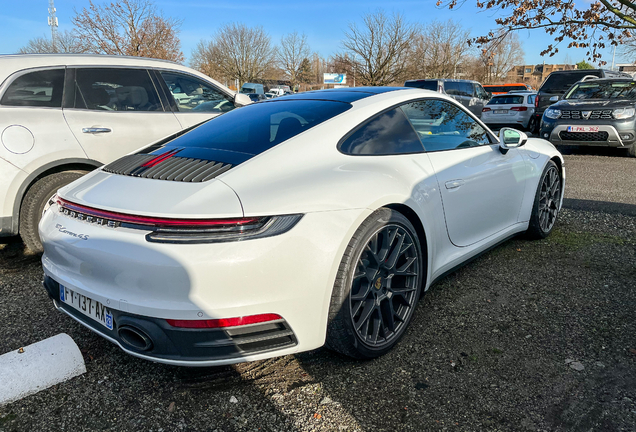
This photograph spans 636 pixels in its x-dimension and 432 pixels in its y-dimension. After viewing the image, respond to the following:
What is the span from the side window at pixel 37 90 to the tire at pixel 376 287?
3.23 metres

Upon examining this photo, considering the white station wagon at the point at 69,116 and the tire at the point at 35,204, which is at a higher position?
the white station wagon at the point at 69,116

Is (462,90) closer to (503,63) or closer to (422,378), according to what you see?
(422,378)

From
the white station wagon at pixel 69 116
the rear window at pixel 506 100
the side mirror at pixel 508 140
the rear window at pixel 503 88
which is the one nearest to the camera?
the side mirror at pixel 508 140

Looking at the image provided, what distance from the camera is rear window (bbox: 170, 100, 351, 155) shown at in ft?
8.29

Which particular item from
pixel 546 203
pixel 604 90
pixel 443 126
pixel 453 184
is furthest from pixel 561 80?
pixel 453 184

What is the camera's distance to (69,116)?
4.10 meters

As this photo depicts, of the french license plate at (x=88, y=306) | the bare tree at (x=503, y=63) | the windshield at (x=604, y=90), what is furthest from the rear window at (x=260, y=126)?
the bare tree at (x=503, y=63)

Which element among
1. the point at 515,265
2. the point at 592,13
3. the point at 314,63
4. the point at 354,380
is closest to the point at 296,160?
the point at 354,380

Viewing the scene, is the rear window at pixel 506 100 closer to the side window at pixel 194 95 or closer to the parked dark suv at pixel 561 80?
the parked dark suv at pixel 561 80

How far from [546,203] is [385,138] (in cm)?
236

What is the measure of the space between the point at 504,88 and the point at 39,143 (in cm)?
3117

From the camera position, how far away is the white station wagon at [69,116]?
148 inches

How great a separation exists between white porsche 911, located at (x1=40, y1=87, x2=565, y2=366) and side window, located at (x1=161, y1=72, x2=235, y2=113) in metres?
2.08

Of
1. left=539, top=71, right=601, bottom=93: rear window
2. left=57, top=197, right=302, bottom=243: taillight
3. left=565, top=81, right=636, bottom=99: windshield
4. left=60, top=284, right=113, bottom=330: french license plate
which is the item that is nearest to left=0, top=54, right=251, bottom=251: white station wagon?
left=60, top=284, right=113, bottom=330: french license plate
